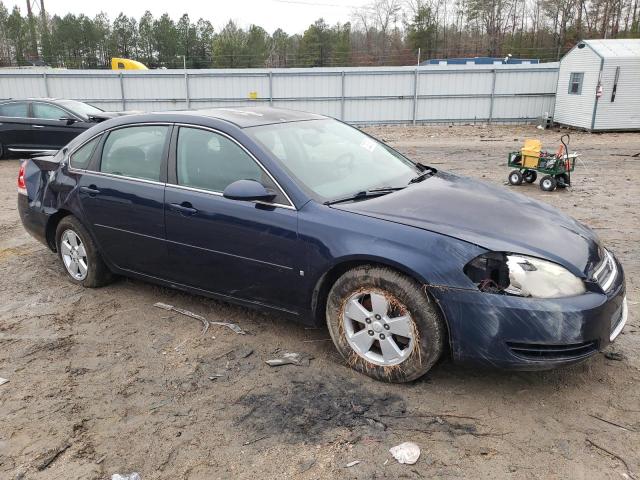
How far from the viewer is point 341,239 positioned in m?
3.28

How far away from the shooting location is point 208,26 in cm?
5828

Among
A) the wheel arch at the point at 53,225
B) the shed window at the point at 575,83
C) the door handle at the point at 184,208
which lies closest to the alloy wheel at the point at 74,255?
the wheel arch at the point at 53,225

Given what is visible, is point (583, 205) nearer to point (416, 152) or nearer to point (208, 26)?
point (416, 152)

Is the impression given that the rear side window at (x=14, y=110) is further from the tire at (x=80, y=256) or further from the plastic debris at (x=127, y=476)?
the plastic debris at (x=127, y=476)

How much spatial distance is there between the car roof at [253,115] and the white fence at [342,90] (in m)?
17.0

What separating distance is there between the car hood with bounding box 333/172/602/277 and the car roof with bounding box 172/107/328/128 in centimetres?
109

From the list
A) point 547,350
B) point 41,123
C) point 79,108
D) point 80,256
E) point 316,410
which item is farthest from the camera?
point 79,108

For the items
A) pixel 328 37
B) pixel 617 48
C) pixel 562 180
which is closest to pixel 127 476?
pixel 562 180

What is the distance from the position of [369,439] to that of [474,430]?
563 millimetres

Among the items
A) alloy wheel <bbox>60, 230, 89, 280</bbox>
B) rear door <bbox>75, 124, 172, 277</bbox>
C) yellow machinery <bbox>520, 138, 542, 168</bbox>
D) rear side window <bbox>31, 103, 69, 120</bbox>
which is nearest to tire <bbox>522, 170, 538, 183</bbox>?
yellow machinery <bbox>520, 138, 542, 168</bbox>

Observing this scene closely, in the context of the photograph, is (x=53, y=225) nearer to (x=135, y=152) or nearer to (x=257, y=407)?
(x=135, y=152)

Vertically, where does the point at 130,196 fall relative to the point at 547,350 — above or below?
above

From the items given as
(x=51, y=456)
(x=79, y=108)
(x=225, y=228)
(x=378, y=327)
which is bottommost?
(x=51, y=456)

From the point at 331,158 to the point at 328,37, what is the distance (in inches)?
2000
